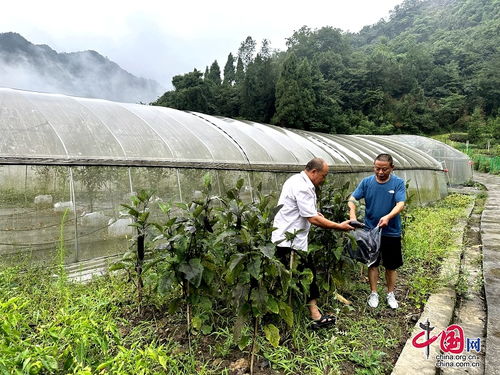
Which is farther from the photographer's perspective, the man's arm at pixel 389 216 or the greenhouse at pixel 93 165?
the greenhouse at pixel 93 165

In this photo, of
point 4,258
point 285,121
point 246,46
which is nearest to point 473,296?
point 4,258

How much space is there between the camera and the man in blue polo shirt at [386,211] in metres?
3.25

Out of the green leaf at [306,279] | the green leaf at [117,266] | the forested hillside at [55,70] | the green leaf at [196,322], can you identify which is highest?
the forested hillside at [55,70]

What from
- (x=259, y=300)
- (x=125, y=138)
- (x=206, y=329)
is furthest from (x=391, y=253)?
(x=125, y=138)

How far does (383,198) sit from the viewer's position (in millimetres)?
3305

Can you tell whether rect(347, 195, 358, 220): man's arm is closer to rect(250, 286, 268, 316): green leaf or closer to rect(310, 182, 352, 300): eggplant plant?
rect(310, 182, 352, 300): eggplant plant

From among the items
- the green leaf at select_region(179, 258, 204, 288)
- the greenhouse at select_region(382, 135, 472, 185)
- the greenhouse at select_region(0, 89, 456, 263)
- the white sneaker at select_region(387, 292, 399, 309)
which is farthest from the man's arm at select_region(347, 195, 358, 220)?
the greenhouse at select_region(382, 135, 472, 185)

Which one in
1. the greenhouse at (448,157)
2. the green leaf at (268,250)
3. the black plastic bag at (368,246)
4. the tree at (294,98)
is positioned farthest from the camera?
the tree at (294,98)

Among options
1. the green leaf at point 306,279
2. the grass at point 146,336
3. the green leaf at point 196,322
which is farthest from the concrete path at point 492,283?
the green leaf at point 196,322

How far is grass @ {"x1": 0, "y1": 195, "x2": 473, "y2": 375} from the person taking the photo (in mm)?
1783

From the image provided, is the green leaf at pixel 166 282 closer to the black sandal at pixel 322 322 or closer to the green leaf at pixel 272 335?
the green leaf at pixel 272 335

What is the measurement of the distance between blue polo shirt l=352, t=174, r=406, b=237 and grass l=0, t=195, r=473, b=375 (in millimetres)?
799

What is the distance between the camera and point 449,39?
63.0m

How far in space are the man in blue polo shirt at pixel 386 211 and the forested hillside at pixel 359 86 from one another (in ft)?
81.5
